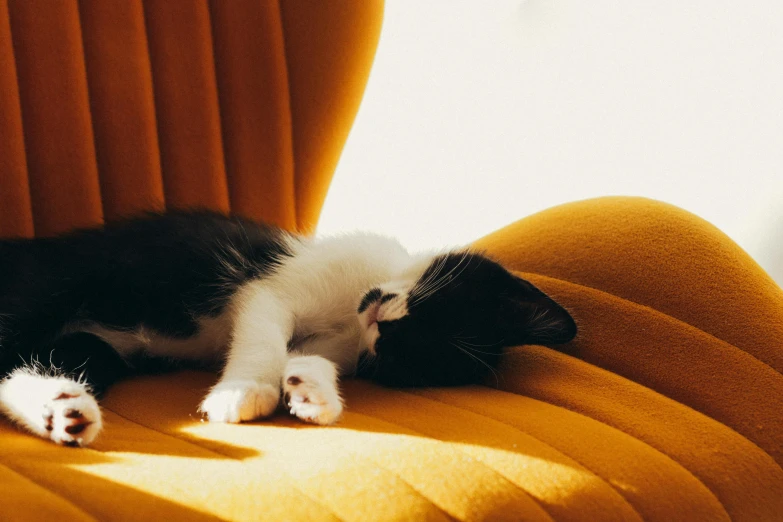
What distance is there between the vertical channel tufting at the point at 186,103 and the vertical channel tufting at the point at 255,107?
35mm

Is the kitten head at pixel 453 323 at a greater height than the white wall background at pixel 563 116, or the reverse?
the white wall background at pixel 563 116

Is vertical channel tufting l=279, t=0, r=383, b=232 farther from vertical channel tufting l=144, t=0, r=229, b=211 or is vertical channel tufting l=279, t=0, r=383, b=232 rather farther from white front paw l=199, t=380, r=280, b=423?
white front paw l=199, t=380, r=280, b=423

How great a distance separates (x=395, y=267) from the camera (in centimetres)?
139

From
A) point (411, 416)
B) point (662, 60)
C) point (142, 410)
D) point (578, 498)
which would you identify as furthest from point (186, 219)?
point (662, 60)

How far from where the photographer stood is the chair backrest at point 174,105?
143 cm

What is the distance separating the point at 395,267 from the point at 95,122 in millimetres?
740

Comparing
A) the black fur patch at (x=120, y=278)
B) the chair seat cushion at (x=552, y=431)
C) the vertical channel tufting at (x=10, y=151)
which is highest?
the vertical channel tufting at (x=10, y=151)

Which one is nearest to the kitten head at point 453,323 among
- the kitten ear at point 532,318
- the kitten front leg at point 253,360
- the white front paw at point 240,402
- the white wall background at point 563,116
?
the kitten ear at point 532,318

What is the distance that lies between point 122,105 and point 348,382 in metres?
0.82

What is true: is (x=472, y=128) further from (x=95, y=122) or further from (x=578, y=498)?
(x=578, y=498)

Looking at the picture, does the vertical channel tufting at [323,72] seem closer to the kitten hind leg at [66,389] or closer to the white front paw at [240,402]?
the kitten hind leg at [66,389]

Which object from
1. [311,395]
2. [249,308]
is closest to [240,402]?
[311,395]

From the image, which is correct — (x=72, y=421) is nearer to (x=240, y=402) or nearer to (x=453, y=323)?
(x=240, y=402)

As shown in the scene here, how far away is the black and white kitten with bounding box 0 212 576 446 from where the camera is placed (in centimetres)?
112
